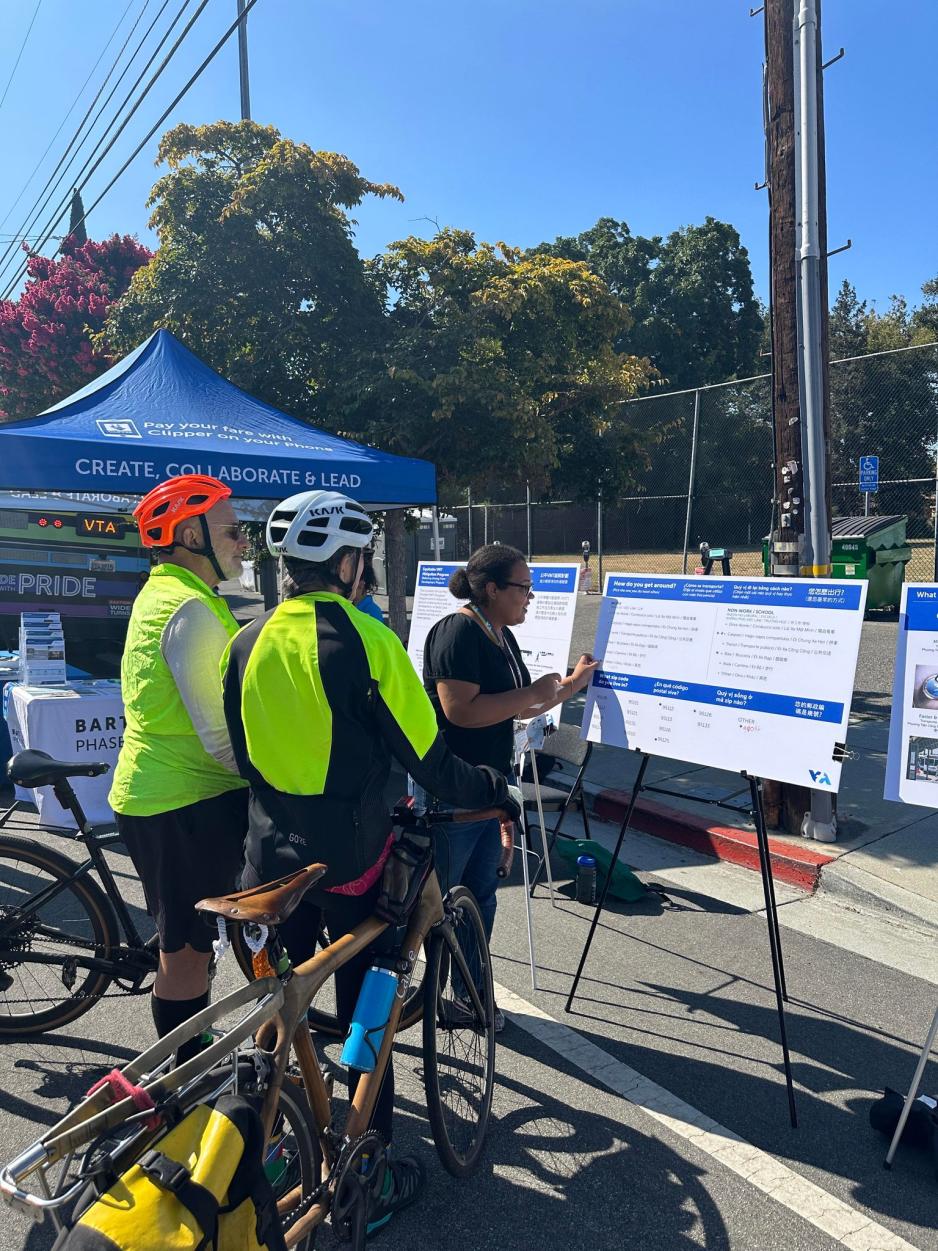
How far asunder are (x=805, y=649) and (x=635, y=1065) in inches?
66.5

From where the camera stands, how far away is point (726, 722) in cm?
349

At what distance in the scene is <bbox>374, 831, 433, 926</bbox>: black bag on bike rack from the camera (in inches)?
92.4

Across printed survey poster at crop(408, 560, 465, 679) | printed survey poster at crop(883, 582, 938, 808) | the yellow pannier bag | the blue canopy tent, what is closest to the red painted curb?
printed survey poster at crop(408, 560, 465, 679)

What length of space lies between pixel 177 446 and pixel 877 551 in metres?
12.8

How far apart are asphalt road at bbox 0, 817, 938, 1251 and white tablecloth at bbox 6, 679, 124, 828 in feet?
8.98

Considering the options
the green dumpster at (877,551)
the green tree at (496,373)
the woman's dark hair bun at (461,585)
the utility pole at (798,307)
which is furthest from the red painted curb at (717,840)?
the green dumpster at (877,551)

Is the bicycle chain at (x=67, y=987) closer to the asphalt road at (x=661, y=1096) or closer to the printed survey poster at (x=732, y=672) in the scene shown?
the asphalt road at (x=661, y=1096)

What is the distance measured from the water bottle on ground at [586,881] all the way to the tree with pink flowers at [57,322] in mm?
15374

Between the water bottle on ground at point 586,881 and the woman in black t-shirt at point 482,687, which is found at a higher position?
the woman in black t-shirt at point 482,687

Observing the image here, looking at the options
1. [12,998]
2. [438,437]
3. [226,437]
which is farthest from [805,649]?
[438,437]

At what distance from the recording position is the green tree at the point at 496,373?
9.48 metres

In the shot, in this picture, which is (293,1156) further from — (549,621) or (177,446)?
(177,446)

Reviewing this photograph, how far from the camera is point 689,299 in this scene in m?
41.6

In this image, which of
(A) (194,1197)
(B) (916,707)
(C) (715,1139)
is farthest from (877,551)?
(A) (194,1197)
